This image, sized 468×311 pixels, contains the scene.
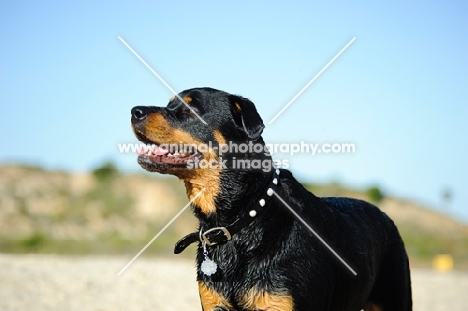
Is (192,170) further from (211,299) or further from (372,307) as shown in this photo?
(372,307)

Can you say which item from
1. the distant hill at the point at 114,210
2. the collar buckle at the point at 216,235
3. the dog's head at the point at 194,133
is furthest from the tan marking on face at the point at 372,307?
the distant hill at the point at 114,210

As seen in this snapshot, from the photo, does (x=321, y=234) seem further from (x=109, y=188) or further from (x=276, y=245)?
(x=109, y=188)

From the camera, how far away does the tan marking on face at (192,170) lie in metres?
4.64

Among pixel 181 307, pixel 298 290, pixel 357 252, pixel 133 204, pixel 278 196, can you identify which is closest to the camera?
pixel 298 290

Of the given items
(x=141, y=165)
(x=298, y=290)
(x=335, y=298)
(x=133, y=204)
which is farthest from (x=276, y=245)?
(x=133, y=204)

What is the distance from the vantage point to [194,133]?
478 centimetres

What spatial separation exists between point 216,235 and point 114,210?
3397cm

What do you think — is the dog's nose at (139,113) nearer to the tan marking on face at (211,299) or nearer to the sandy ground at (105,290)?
the tan marking on face at (211,299)

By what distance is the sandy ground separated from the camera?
969 centimetres

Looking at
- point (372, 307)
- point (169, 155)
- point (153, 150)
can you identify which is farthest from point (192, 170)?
→ point (372, 307)

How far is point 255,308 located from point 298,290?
31cm

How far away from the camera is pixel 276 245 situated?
440 cm

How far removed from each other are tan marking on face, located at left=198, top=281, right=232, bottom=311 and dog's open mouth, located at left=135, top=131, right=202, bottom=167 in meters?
0.89

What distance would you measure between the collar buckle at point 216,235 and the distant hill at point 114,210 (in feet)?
71.8
